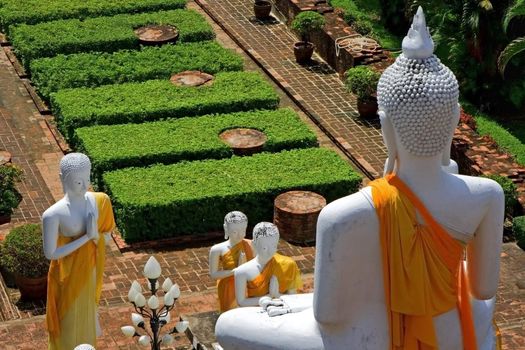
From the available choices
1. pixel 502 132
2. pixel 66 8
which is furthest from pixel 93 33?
pixel 502 132

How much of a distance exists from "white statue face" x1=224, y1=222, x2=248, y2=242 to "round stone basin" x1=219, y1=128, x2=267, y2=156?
9.11 metres

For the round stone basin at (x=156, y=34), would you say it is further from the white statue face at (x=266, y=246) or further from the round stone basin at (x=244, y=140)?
the white statue face at (x=266, y=246)

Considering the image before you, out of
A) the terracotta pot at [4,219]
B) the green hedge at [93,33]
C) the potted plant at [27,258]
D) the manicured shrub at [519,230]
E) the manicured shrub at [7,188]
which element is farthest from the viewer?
the green hedge at [93,33]

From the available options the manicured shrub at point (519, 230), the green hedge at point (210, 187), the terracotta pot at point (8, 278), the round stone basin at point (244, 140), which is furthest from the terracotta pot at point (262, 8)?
the terracotta pot at point (8, 278)

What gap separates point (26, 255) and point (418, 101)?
11.4 m

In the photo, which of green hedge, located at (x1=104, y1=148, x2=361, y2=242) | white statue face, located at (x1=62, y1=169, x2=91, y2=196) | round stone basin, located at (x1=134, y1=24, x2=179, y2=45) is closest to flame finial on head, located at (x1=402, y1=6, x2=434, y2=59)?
white statue face, located at (x1=62, y1=169, x2=91, y2=196)

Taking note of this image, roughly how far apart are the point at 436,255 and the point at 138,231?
1292cm

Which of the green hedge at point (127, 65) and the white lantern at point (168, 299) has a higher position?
the white lantern at point (168, 299)

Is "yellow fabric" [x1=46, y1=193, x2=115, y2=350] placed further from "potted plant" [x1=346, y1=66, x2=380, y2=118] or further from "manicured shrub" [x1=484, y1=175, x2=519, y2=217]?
"potted plant" [x1=346, y1=66, x2=380, y2=118]

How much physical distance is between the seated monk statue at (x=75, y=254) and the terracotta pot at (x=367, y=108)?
479 inches

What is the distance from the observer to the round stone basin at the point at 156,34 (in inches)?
1155

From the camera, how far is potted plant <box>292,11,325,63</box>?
95.8 feet

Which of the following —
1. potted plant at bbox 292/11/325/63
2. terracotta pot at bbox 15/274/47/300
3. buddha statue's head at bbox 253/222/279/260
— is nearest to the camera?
buddha statue's head at bbox 253/222/279/260

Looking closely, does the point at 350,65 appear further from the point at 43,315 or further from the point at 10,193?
the point at 43,315
